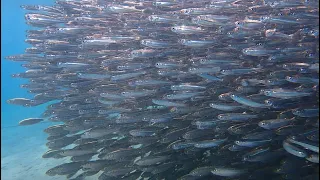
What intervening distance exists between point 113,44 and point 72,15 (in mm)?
1909

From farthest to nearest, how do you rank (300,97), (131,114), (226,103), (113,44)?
(113,44), (131,114), (226,103), (300,97)

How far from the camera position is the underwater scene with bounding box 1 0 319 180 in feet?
19.3

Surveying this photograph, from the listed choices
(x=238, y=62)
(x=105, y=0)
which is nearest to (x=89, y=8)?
(x=105, y=0)

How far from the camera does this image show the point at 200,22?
6.71 m

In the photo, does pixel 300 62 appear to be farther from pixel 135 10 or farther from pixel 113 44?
pixel 113 44

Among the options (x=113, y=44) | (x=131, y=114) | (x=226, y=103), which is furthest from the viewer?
(x=113, y=44)

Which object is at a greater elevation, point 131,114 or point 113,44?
point 113,44

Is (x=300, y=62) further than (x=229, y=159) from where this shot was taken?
No

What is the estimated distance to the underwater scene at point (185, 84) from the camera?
19.3 ft

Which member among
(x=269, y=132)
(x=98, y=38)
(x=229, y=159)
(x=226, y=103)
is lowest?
(x=229, y=159)

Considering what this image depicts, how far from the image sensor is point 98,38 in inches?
308

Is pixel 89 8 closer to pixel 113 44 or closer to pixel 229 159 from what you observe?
pixel 113 44

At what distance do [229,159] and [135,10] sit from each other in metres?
4.26

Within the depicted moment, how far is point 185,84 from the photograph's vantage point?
22.0 feet
